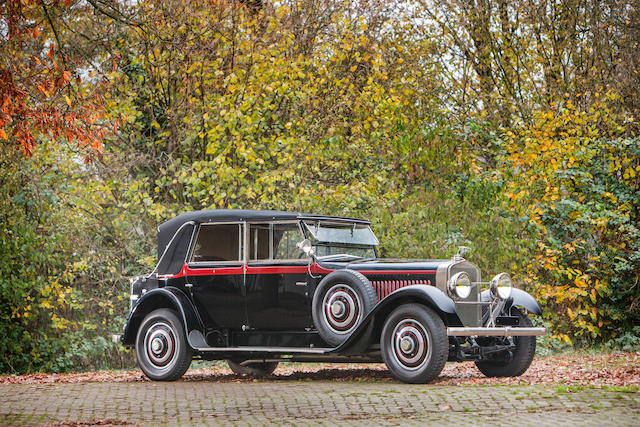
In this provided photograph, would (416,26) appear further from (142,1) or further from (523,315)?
(523,315)

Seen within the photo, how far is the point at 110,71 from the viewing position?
18031 millimetres

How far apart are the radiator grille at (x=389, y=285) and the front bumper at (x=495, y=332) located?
91cm

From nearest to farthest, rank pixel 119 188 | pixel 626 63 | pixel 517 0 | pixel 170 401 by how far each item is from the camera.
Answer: pixel 170 401 < pixel 119 188 < pixel 626 63 < pixel 517 0

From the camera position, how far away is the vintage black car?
9.68 metres

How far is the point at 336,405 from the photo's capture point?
830cm

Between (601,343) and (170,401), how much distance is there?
38.3ft

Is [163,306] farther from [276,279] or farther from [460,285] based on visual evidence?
[460,285]

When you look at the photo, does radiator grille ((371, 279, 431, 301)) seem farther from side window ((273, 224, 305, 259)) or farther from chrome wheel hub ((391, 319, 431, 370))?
side window ((273, 224, 305, 259))

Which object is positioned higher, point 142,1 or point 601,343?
point 142,1

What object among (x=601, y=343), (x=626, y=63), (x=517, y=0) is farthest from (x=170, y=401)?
(x=517, y=0)

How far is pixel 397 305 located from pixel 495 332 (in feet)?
3.72

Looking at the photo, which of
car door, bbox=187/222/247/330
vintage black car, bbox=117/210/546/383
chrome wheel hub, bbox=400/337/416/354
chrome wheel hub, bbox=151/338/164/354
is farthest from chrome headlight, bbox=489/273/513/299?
chrome wheel hub, bbox=151/338/164/354

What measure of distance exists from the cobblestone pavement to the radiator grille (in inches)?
41.2

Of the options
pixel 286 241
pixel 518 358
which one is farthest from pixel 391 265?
pixel 518 358
